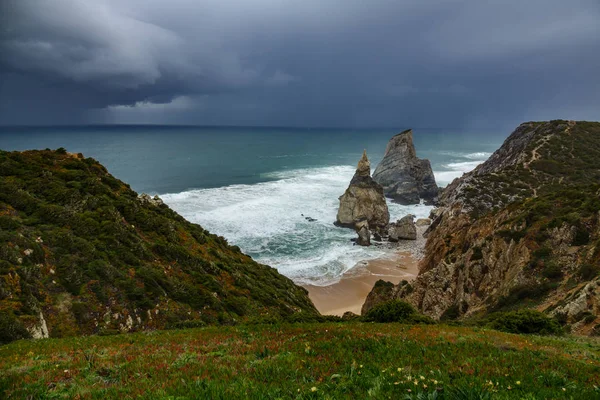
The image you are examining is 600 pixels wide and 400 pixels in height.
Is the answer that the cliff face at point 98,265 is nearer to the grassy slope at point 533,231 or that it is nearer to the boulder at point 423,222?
the grassy slope at point 533,231

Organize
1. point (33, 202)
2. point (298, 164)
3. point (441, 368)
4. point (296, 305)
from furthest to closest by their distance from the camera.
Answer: point (298, 164) → point (296, 305) → point (33, 202) → point (441, 368)

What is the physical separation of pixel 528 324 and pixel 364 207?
52768mm

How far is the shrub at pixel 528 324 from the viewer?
15.7 metres

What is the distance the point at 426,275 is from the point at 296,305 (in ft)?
43.2

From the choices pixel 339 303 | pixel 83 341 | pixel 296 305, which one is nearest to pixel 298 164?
pixel 339 303

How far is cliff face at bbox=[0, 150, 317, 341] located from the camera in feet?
50.2

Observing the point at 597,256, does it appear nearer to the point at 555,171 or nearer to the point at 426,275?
the point at 426,275

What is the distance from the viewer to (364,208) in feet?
225

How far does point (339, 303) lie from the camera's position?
129 ft

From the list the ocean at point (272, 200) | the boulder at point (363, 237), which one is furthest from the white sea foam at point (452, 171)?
the boulder at point (363, 237)

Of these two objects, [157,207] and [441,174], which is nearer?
[157,207]

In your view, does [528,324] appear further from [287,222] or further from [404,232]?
[287,222]

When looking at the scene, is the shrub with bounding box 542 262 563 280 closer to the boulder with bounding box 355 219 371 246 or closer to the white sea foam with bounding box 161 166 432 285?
the white sea foam with bounding box 161 166 432 285

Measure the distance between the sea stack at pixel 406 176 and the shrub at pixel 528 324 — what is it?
7629 centimetres
